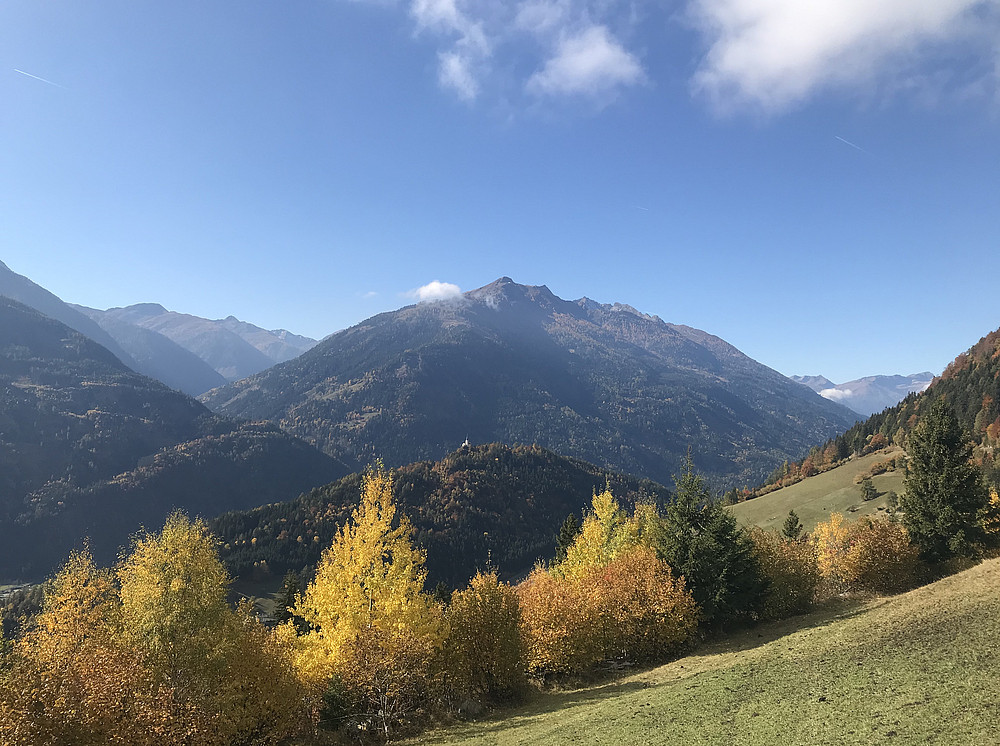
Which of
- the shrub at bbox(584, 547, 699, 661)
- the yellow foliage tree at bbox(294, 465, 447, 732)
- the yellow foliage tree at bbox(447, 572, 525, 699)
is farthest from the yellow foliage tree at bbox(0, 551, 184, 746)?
the shrub at bbox(584, 547, 699, 661)

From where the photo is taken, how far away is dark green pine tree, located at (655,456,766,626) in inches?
1591

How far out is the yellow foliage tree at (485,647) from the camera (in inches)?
1363

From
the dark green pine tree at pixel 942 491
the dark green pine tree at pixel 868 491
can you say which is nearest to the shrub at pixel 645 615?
the dark green pine tree at pixel 942 491

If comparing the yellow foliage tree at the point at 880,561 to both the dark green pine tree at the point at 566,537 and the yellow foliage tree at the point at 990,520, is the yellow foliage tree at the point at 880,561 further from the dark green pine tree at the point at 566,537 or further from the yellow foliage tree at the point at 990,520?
the dark green pine tree at the point at 566,537

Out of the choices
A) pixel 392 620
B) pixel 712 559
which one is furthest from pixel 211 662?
pixel 712 559

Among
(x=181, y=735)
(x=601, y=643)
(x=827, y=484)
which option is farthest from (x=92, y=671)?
(x=827, y=484)

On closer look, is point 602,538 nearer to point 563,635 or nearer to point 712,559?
point 712,559

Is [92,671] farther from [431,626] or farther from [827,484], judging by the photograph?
[827,484]

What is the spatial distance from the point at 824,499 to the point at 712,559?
109m

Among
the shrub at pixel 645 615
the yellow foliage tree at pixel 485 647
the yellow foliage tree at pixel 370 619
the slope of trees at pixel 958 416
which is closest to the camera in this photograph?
the yellow foliage tree at pixel 370 619

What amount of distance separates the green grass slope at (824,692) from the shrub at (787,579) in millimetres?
6591

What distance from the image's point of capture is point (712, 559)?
41.2m

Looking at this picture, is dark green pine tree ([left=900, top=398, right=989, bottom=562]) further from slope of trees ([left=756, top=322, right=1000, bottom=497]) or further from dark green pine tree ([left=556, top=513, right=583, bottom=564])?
slope of trees ([left=756, top=322, right=1000, bottom=497])

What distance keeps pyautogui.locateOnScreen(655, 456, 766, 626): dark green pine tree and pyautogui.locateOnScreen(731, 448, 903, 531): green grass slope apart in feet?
222
